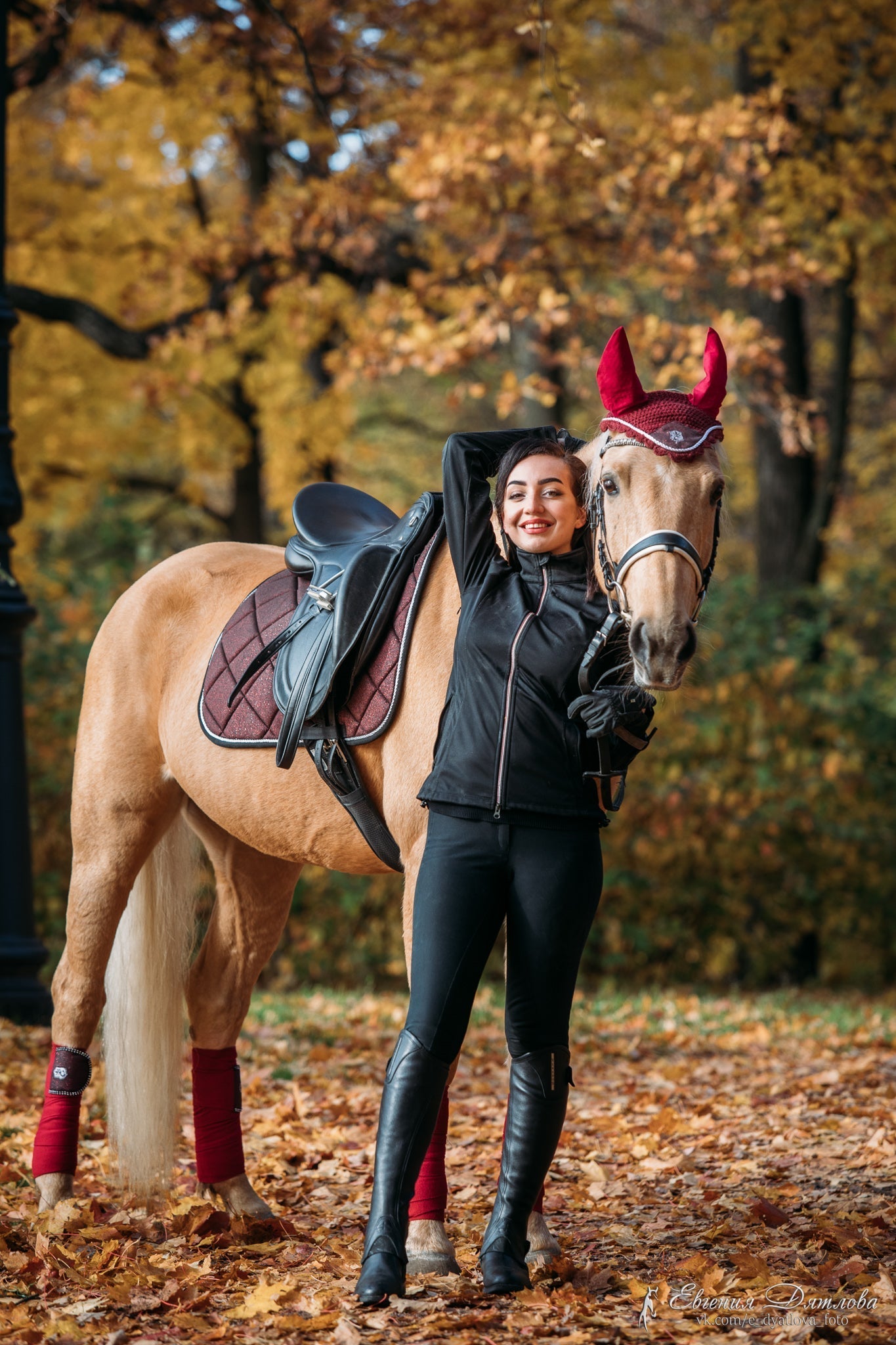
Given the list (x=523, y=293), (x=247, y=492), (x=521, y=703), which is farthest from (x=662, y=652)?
(x=247, y=492)

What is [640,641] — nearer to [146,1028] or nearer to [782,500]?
[146,1028]

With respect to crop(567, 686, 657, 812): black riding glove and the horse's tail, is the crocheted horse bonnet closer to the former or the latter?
crop(567, 686, 657, 812): black riding glove

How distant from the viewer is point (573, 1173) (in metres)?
4.25

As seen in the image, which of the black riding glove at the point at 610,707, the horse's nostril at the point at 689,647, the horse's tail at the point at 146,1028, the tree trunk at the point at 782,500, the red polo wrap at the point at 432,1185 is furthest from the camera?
the tree trunk at the point at 782,500

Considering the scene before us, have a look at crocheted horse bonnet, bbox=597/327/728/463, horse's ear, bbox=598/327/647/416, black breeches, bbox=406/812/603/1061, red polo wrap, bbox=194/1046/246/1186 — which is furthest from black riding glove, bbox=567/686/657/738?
red polo wrap, bbox=194/1046/246/1186

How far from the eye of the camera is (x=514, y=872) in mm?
2789

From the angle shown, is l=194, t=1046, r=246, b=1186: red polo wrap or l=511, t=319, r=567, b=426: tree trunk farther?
l=511, t=319, r=567, b=426: tree trunk

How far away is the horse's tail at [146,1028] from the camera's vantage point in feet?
12.5

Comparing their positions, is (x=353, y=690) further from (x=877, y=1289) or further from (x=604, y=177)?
(x=604, y=177)

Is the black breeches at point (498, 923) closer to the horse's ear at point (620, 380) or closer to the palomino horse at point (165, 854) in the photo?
the palomino horse at point (165, 854)

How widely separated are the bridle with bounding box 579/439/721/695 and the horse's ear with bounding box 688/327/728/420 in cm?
20

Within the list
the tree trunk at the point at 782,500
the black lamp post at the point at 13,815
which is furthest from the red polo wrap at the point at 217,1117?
the tree trunk at the point at 782,500

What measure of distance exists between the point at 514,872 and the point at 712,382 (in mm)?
1159

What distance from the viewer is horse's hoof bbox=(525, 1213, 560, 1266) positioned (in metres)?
3.10
